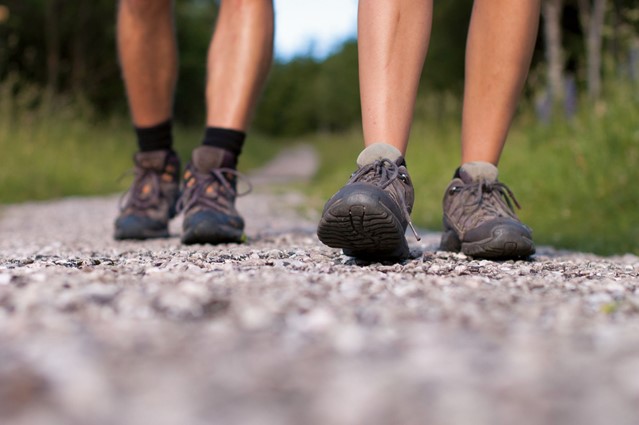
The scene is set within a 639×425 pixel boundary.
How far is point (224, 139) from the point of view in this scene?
2760 mm

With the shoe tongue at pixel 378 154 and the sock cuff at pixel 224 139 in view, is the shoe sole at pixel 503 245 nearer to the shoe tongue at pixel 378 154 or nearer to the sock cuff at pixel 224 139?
the shoe tongue at pixel 378 154

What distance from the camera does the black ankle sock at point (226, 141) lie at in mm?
2748

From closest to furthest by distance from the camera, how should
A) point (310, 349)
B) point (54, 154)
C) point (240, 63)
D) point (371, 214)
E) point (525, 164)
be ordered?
point (310, 349) < point (371, 214) < point (240, 63) < point (525, 164) < point (54, 154)

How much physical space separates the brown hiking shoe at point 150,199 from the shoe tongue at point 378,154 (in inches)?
50.0

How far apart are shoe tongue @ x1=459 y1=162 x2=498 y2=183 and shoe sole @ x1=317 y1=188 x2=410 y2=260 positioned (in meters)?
0.54

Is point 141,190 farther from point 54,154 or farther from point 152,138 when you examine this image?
point 54,154

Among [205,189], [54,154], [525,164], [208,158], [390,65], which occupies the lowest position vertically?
[54,154]

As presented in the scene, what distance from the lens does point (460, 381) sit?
2.80 feet

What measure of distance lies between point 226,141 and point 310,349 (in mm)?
1861

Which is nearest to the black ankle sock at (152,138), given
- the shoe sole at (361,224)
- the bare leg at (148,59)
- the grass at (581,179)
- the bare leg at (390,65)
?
the bare leg at (148,59)

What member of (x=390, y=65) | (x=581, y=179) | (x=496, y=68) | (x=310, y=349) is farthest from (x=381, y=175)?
(x=581, y=179)

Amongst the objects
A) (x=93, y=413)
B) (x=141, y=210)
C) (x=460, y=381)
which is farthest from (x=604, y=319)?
(x=141, y=210)

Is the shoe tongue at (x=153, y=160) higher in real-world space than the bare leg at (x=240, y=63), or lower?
lower

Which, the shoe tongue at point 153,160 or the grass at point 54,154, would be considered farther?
the grass at point 54,154
